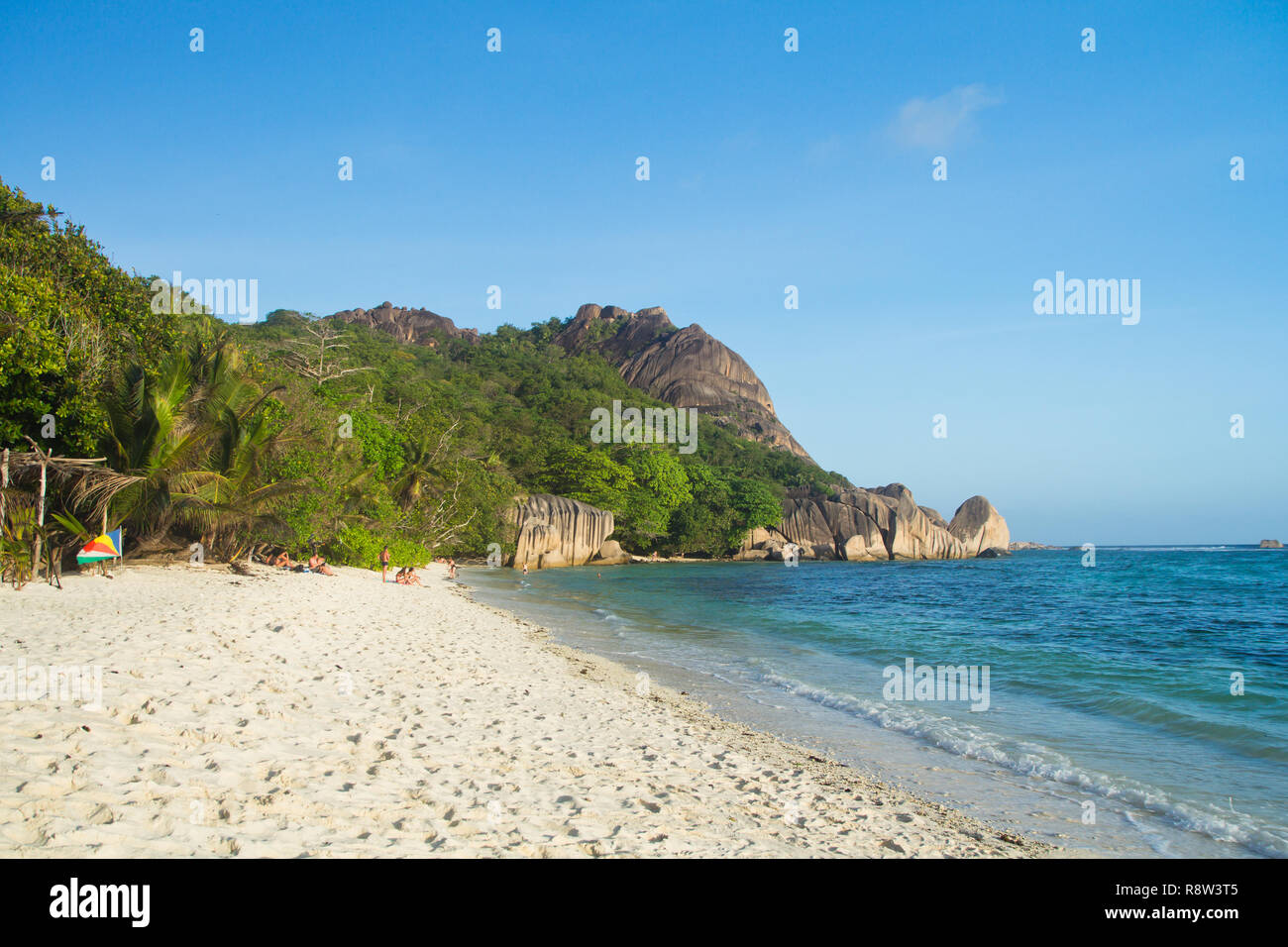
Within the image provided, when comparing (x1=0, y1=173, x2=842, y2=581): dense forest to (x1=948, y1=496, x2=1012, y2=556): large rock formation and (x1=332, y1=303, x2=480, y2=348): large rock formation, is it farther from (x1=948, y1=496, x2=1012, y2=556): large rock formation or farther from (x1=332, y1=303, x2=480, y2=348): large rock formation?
(x1=332, y1=303, x2=480, y2=348): large rock formation

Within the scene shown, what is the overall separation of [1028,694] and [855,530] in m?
45.8

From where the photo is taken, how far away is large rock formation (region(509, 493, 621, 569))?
36.2 metres

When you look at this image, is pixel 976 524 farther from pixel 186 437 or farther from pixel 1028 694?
pixel 186 437

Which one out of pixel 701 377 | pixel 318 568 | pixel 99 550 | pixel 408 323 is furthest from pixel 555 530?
pixel 408 323

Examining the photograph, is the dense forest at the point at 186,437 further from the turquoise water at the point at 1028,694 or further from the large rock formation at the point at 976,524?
the large rock formation at the point at 976,524

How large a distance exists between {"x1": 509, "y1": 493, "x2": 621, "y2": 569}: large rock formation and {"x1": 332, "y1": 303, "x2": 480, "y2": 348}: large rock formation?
2014 inches

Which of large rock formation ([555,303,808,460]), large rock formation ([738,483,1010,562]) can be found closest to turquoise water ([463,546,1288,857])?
large rock formation ([738,483,1010,562])

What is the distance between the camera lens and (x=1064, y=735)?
7.54 metres

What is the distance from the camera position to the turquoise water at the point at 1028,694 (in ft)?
18.0

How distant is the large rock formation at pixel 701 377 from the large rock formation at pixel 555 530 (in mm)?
33692

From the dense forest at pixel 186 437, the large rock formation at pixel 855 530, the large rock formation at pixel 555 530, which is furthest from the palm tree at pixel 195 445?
the large rock formation at pixel 855 530
